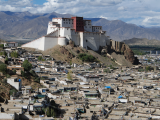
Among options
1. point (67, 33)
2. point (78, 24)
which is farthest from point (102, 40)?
point (67, 33)

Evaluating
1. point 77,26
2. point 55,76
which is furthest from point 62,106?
point 77,26

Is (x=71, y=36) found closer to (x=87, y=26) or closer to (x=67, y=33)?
(x=67, y=33)

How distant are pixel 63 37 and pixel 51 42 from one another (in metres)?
2.50

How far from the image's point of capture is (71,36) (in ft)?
212

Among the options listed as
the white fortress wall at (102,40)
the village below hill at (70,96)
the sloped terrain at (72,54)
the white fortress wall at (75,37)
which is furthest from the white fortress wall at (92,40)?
the village below hill at (70,96)

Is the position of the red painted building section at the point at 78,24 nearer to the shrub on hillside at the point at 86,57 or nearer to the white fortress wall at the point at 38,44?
the white fortress wall at the point at 38,44

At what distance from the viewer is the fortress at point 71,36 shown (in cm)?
6366

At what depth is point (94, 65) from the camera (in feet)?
192

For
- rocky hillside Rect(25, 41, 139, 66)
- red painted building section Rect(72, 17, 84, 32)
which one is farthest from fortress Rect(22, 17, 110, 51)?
rocky hillside Rect(25, 41, 139, 66)

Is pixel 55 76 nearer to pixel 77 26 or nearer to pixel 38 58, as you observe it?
pixel 38 58

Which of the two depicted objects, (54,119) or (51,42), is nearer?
(54,119)

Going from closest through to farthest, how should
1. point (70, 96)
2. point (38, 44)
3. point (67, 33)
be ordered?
point (70, 96) → point (38, 44) → point (67, 33)

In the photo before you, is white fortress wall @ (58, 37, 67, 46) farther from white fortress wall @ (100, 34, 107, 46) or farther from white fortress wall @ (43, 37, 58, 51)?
white fortress wall @ (100, 34, 107, 46)

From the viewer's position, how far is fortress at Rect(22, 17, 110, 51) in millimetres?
63656
